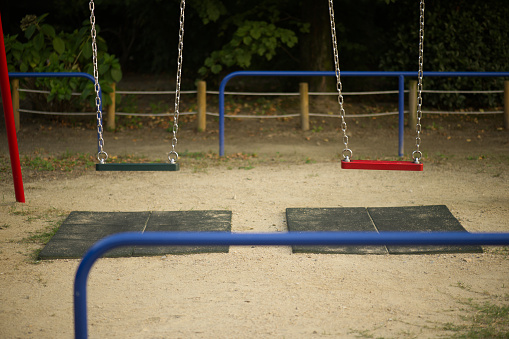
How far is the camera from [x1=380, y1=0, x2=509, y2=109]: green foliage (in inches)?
437

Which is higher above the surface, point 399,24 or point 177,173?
point 399,24

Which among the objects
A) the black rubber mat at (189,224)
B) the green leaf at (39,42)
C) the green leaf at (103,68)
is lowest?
the black rubber mat at (189,224)

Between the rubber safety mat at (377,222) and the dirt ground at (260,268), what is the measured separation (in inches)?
4.1

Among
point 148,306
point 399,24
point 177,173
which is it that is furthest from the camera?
point 399,24

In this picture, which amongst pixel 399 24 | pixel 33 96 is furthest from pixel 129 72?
pixel 399 24

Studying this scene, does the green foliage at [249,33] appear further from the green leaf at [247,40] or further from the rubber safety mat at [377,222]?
the rubber safety mat at [377,222]

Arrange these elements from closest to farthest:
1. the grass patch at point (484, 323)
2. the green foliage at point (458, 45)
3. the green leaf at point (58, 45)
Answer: the grass patch at point (484, 323) < the green leaf at point (58, 45) < the green foliage at point (458, 45)

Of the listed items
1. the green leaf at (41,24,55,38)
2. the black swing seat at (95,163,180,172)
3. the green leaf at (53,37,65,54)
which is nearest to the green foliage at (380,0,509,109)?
the green leaf at (53,37,65,54)

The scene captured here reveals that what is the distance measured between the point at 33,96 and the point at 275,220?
6.83 meters

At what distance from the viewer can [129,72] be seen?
18297 mm

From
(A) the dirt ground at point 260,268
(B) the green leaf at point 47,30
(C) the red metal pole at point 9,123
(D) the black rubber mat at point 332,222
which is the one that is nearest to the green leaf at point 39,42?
(B) the green leaf at point 47,30

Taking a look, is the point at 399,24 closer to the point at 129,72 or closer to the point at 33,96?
the point at 33,96

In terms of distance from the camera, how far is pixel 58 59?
33.0 ft

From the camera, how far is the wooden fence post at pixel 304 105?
390 inches
